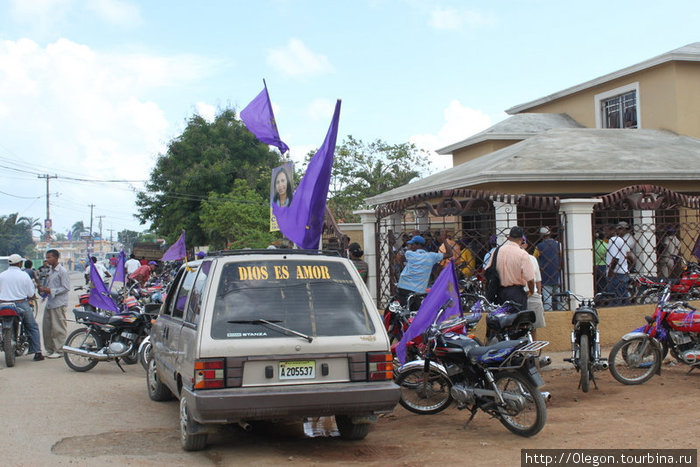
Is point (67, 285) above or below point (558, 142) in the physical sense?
below

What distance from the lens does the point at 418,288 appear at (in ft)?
31.8

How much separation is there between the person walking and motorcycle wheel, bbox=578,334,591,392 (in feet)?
26.0

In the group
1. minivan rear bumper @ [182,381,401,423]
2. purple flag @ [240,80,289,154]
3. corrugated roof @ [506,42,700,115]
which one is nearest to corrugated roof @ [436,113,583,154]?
corrugated roof @ [506,42,700,115]

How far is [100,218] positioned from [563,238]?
4534 inches

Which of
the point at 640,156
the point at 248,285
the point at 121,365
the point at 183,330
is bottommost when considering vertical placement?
the point at 121,365

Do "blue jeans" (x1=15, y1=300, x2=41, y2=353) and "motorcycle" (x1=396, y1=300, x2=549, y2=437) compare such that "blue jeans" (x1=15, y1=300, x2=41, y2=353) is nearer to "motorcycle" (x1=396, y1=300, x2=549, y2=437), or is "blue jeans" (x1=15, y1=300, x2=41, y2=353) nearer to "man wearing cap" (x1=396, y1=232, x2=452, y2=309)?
"man wearing cap" (x1=396, y1=232, x2=452, y2=309)

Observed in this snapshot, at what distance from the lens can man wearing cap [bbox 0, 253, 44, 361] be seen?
34.8 feet

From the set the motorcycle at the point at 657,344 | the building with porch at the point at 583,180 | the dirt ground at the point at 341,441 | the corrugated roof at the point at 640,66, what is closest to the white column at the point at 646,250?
the building with porch at the point at 583,180

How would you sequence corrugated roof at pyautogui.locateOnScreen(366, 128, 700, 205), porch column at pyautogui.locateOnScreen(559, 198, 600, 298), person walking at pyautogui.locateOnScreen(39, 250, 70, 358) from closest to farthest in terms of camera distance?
porch column at pyautogui.locateOnScreen(559, 198, 600, 298)
person walking at pyautogui.locateOnScreen(39, 250, 70, 358)
corrugated roof at pyautogui.locateOnScreen(366, 128, 700, 205)

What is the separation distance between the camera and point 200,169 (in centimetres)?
3734

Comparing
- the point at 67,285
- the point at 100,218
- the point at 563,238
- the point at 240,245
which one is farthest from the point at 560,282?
the point at 100,218

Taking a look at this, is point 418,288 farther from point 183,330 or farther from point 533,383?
point 183,330

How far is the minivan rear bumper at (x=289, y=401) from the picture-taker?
5.05 m

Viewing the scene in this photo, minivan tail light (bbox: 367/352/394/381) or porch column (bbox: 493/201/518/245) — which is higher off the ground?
porch column (bbox: 493/201/518/245)
